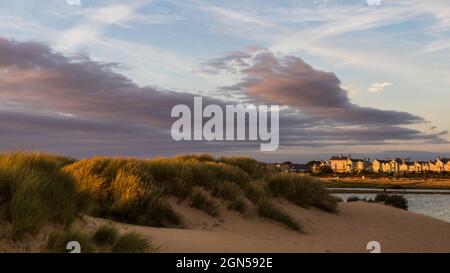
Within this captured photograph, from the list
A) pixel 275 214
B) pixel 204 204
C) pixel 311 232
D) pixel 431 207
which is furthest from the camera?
pixel 431 207

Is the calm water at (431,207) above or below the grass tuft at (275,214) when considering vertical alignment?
below

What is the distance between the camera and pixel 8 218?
8305 millimetres

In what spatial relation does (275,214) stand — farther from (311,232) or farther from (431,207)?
(431,207)

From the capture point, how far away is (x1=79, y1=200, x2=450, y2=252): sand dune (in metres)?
10.8

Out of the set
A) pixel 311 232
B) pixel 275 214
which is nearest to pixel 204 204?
pixel 275 214

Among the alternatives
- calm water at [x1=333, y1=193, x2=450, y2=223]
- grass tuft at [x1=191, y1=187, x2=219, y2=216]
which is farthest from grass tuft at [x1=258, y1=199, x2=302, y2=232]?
calm water at [x1=333, y1=193, x2=450, y2=223]

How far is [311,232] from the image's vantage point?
17.3 metres

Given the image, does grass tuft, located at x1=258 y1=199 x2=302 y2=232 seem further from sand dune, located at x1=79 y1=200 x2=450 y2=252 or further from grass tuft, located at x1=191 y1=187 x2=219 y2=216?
grass tuft, located at x1=191 y1=187 x2=219 y2=216

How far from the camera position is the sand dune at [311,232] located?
10.8m

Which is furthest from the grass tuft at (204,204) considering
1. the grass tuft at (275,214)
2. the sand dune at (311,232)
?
the grass tuft at (275,214)

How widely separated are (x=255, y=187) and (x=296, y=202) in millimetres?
2492

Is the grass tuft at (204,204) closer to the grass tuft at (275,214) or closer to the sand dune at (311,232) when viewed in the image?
the sand dune at (311,232)

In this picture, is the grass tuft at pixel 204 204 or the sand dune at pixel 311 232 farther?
the grass tuft at pixel 204 204
